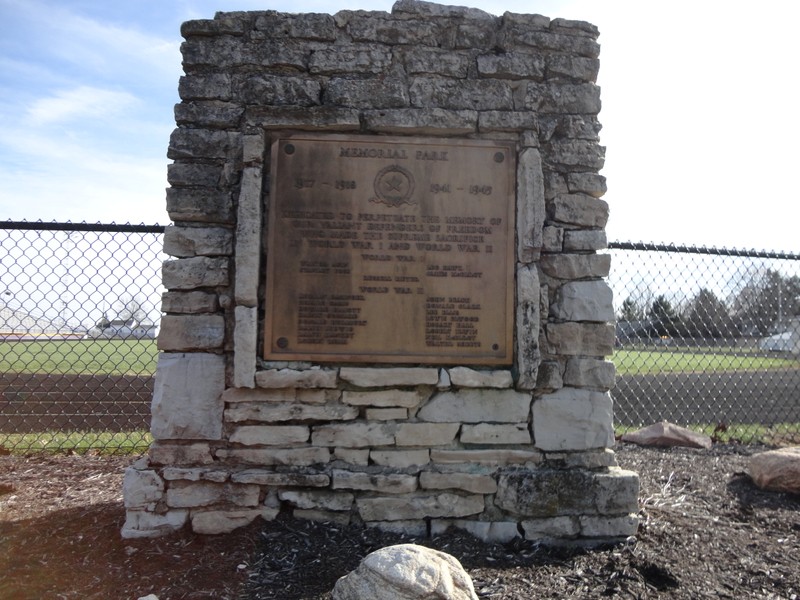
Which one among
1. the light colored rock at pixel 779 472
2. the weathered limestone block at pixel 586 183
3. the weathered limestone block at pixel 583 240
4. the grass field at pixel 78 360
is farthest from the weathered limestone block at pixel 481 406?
the grass field at pixel 78 360

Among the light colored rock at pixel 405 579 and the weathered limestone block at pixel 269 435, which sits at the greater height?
the weathered limestone block at pixel 269 435

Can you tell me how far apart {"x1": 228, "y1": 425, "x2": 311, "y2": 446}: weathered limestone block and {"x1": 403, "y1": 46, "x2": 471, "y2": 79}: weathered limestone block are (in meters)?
2.24

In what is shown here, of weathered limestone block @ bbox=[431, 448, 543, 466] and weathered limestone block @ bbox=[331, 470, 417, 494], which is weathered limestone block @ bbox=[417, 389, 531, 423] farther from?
weathered limestone block @ bbox=[331, 470, 417, 494]

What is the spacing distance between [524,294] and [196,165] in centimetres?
208

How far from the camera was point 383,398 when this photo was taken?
10.9 ft

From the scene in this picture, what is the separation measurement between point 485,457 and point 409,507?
0.52 metres

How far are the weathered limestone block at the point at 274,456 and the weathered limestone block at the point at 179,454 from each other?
0.27 feet

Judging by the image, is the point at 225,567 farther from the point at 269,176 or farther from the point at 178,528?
the point at 269,176

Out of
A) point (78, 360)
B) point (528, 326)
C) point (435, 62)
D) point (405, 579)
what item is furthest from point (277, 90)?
point (78, 360)

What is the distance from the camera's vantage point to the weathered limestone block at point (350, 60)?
342 cm

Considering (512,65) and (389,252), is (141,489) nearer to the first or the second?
(389,252)

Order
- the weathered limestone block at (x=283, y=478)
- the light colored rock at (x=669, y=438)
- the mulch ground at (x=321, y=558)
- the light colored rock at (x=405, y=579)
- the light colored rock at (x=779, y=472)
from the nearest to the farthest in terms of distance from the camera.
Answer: the light colored rock at (x=405, y=579), the mulch ground at (x=321, y=558), the weathered limestone block at (x=283, y=478), the light colored rock at (x=779, y=472), the light colored rock at (x=669, y=438)

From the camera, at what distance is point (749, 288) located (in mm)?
7750

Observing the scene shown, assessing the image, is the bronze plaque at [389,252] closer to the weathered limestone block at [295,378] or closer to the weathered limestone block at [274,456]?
the weathered limestone block at [295,378]
